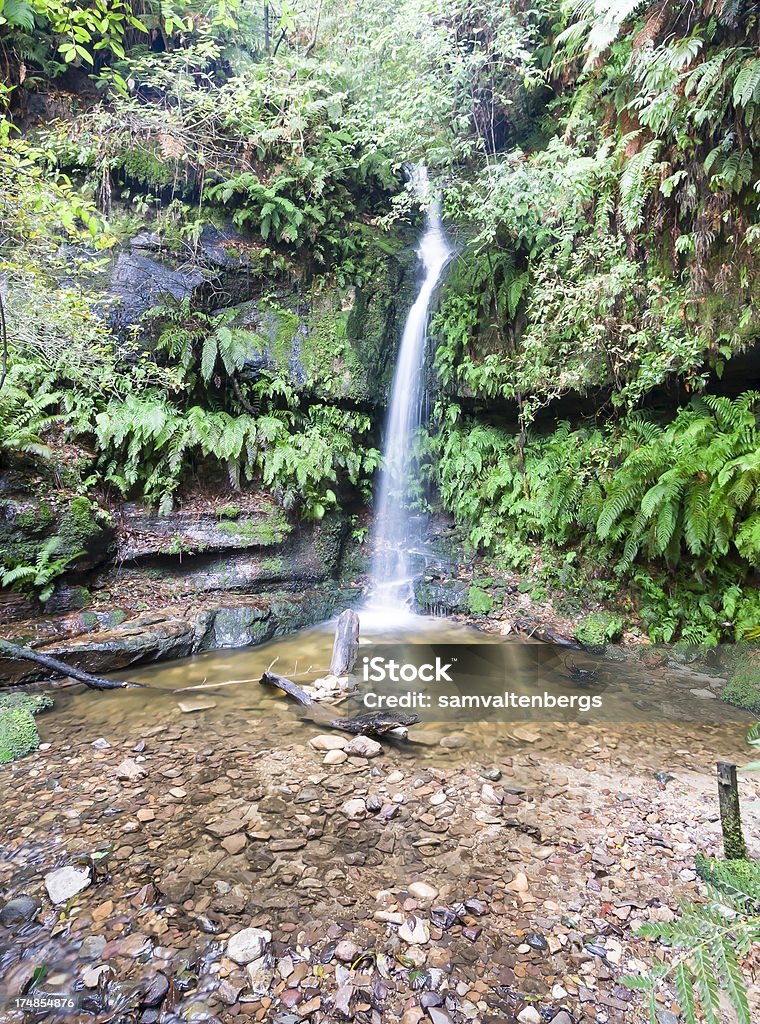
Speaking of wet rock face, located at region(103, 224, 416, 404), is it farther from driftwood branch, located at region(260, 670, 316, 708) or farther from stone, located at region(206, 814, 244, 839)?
stone, located at region(206, 814, 244, 839)

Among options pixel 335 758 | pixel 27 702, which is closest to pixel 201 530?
pixel 27 702

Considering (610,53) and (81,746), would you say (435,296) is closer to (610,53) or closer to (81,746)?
(610,53)

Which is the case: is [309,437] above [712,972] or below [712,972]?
above

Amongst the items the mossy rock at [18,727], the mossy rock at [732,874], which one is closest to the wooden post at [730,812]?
the mossy rock at [732,874]

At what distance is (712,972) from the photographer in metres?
1.11

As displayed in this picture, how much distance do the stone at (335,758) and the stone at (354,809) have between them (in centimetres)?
44

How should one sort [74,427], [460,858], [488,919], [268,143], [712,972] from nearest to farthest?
[712,972] → [488,919] → [460,858] → [74,427] → [268,143]

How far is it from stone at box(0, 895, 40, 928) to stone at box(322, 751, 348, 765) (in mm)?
1655

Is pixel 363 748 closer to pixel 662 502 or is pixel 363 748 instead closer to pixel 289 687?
pixel 289 687

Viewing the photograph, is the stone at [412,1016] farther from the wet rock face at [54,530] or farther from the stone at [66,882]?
the wet rock face at [54,530]

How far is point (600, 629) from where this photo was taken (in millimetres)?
5590

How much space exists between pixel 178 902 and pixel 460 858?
135 centimetres

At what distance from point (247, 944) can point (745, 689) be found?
4.32m

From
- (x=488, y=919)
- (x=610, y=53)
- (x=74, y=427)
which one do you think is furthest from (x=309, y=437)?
(x=488, y=919)
